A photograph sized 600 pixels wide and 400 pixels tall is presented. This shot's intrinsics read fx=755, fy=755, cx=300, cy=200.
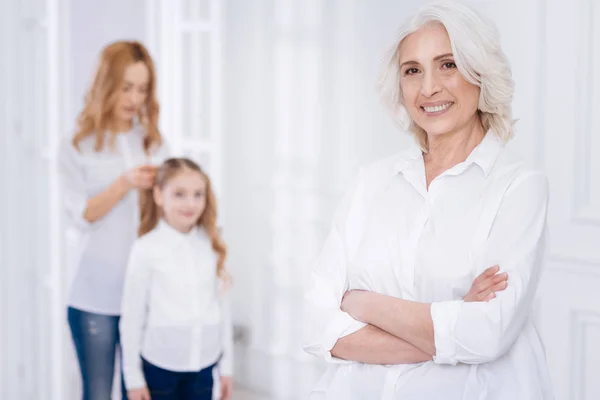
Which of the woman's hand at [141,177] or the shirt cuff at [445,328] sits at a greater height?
the woman's hand at [141,177]

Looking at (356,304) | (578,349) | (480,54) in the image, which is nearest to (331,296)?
(356,304)

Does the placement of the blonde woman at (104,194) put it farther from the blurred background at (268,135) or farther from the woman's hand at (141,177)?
the blurred background at (268,135)

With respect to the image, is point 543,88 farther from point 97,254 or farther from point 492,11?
point 97,254

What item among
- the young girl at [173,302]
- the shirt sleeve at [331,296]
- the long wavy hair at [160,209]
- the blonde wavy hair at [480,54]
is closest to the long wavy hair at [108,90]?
the long wavy hair at [160,209]

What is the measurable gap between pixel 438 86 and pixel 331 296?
0.54m

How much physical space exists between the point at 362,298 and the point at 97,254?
4.33ft

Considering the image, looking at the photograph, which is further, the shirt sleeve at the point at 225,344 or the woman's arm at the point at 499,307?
the shirt sleeve at the point at 225,344

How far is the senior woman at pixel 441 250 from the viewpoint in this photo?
1566 millimetres

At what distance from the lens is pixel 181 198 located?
2752mm

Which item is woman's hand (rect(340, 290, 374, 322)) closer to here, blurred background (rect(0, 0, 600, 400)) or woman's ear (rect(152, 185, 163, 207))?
blurred background (rect(0, 0, 600, 400))

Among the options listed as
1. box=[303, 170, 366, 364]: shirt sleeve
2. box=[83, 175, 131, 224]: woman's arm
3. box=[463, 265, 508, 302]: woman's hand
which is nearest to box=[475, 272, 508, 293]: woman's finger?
box=[463, 265, 508, 302]: woman's hand

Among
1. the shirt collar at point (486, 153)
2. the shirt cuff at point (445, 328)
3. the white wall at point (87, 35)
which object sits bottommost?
the shirt cuff at point (445, 328)

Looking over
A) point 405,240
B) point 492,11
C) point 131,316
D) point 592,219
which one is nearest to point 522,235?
point 405,240

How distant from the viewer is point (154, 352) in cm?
271
